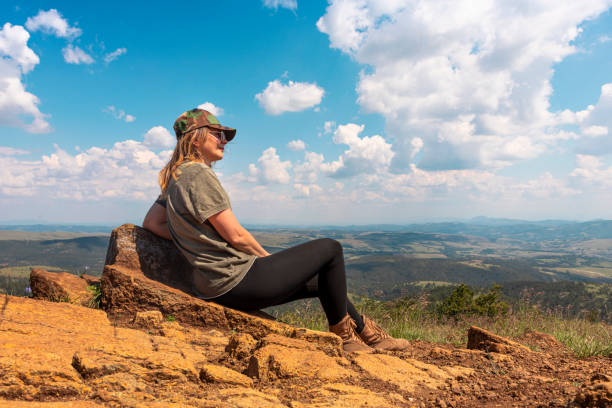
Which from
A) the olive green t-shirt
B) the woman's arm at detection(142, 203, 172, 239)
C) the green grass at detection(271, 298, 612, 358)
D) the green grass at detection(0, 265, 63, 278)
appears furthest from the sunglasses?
the green grass at detection(0, 265, 63, 278)

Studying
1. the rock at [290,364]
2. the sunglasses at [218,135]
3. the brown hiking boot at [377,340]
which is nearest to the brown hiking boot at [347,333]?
the brown hiking boot at [377,340]

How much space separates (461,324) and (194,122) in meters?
6.44

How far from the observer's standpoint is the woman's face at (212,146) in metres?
3.86

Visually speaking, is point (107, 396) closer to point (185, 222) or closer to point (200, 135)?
point (185, 222)

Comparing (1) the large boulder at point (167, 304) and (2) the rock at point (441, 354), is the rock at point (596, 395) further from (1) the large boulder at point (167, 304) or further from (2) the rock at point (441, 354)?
(1) the large boulder at point (167, 304)

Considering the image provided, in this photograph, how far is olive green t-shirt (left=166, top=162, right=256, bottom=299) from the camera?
342 cm

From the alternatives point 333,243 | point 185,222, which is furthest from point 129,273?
point 333,243

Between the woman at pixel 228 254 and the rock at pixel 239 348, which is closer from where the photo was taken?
the rock at pixel 239 348

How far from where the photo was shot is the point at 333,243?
384cm

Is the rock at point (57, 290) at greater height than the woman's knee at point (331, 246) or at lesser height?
lesser

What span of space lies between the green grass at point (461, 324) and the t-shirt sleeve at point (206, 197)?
9.24 feet

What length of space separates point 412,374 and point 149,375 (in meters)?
2.03

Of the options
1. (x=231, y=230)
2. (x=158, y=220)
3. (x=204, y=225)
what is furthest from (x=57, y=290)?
(x=231, y=230)

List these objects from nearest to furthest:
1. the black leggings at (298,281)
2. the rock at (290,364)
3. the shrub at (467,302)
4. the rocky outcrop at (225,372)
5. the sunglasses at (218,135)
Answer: the rocky outcrop at (225,372), the rock at (290,364), the black leggings at (298,281), the sunglasses at (218,135), the shrub at (467,302)
